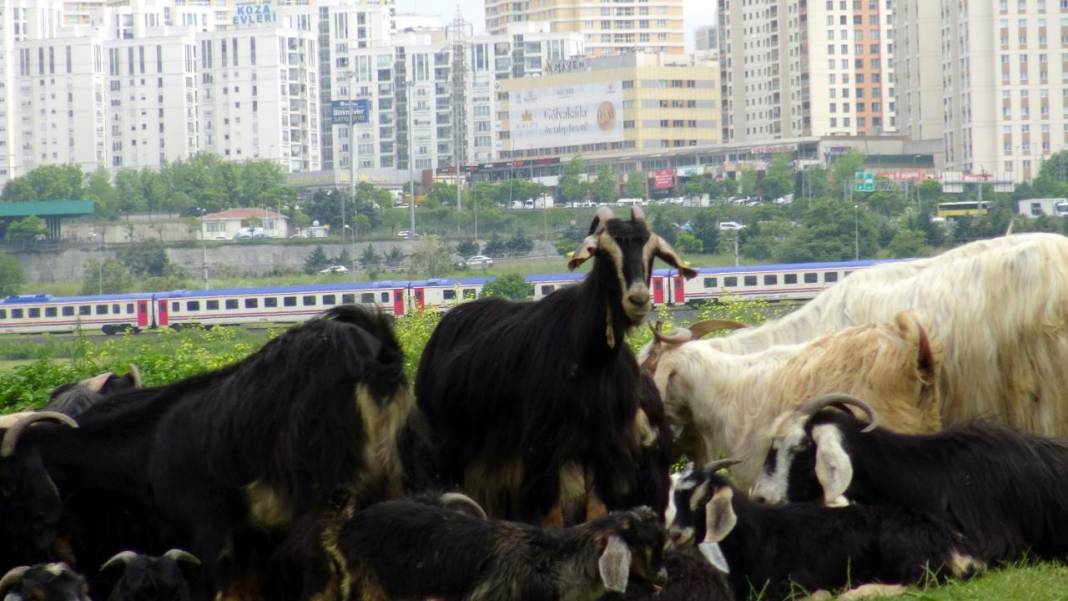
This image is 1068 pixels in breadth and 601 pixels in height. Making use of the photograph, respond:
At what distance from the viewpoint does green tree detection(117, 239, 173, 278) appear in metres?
110

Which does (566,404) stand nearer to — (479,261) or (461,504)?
(461,504)

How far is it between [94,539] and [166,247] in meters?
111

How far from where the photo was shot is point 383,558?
7258 millimetres

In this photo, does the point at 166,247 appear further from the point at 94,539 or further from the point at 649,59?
the point at 94,539

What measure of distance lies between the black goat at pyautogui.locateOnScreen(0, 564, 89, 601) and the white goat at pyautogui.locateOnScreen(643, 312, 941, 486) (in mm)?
3183

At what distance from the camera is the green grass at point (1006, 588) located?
732 cm

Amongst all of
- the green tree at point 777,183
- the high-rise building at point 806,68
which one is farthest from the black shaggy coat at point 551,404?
the high-rise building at point 806,68

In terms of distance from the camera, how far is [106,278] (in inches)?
4097

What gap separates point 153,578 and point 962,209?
325 feet

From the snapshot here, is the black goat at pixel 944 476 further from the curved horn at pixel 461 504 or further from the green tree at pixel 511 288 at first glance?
the green tree at pixel 511 288

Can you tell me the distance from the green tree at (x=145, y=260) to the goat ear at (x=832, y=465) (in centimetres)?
10240

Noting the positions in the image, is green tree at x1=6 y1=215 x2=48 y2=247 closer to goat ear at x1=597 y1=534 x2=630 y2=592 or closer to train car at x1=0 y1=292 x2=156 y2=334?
train car at x1=0 y1=292 x2=156 y2=334

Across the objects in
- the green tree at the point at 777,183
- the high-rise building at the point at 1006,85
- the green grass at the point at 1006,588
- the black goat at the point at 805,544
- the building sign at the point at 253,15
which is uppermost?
the building sign at the point at 253,15

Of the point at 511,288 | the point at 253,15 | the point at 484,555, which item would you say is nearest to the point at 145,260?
the point at 511,288
